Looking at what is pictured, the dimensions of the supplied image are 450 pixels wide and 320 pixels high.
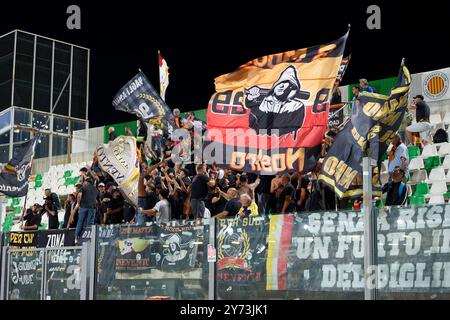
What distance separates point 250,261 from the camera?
38.2ft

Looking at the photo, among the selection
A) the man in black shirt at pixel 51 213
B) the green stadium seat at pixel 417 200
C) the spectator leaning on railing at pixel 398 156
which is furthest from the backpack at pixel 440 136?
the man in black shirt at pixel 51 213

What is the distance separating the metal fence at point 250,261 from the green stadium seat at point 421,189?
756cm

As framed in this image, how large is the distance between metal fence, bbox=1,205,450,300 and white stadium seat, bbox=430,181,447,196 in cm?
768

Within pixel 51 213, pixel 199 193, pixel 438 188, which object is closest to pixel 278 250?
pixel 199 193

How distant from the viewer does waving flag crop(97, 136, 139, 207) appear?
57.0ft

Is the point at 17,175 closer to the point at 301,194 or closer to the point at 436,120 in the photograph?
the point at 301,194

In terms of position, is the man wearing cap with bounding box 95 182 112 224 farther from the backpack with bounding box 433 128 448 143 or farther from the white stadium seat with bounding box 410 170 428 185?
the backpack with bounding box 433 128 448 143

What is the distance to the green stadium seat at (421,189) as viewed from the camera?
1802 centimetres

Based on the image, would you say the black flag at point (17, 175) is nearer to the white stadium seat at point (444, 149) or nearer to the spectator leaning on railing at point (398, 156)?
the spectator leaning on railing at point (398, 156)

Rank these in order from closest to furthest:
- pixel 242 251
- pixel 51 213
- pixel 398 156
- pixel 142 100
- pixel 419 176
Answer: pixel 242 251 → pixel 398 156 → pixel 419 176 → pixel 142 100 → pixel 51 213

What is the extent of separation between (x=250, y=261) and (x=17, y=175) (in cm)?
1233
